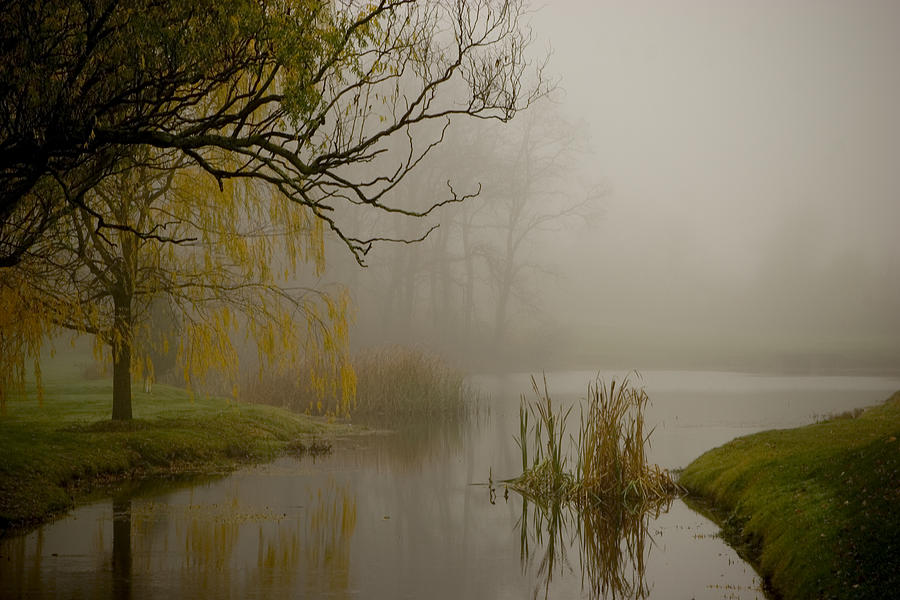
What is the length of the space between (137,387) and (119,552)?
1308 cm

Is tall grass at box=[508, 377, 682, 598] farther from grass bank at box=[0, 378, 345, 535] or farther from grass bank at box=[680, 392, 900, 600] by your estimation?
grass bank at box=[0, 378, 345, 535]

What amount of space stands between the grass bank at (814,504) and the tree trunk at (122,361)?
9020 mm

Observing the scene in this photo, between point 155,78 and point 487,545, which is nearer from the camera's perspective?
point 155,78

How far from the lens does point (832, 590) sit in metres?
7.04

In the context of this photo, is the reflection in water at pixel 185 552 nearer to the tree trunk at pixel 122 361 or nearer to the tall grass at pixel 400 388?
the tree trunk at pixel 122 361

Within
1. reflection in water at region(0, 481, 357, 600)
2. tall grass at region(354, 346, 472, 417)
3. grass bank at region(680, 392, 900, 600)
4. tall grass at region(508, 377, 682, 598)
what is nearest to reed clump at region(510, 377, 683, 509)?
tall grass at region(508, 377, 682, 598)

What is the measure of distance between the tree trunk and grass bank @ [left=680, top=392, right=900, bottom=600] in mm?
9020

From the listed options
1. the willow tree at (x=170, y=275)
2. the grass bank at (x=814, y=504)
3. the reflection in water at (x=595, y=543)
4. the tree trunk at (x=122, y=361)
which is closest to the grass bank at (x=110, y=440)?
the tree trunk at (x=122, y=361)

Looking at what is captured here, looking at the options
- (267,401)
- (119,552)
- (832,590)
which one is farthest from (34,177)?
(267,401)

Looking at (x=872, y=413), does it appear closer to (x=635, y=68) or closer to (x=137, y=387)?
(x=137, y=387)

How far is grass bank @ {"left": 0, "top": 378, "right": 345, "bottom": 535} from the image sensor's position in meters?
11.7

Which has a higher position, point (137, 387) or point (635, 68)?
point (635, 68)

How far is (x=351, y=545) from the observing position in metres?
10.4

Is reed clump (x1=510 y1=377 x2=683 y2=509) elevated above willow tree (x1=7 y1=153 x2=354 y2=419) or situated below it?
below
